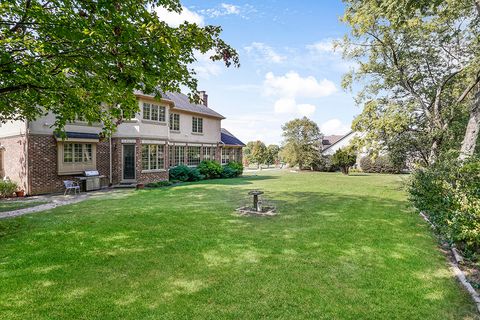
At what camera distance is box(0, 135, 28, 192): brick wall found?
15438mm

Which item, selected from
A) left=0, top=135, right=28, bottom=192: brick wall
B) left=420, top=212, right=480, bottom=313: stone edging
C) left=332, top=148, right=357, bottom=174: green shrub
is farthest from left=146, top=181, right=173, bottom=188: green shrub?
left=332, top=148, right=357, bottom=174: green shrub

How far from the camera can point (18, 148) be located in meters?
15.9

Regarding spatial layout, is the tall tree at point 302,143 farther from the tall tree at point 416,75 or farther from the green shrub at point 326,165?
the tall tree at point 416,75

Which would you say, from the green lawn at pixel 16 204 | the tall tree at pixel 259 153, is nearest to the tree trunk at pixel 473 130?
the green lawn at pixel 16 204

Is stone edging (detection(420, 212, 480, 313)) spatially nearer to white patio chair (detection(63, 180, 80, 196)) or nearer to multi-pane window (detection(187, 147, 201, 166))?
white patio chair (detection(63, 180, 80, 196))

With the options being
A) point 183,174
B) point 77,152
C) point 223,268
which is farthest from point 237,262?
point 183,174

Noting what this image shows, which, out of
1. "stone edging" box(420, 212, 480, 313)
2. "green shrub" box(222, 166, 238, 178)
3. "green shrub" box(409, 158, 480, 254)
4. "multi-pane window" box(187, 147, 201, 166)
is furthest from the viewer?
"green shrub" box(222, 166, 238, 178)

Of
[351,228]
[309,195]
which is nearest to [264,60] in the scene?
[309,195]

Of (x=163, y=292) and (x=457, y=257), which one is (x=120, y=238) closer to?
(x=163, y=292)

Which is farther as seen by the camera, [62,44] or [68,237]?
[68,237]

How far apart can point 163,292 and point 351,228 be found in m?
6.39

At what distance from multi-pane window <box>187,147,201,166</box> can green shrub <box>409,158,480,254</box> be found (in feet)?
70.6

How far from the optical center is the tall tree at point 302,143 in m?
37.8

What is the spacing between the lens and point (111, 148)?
19.4 metres
